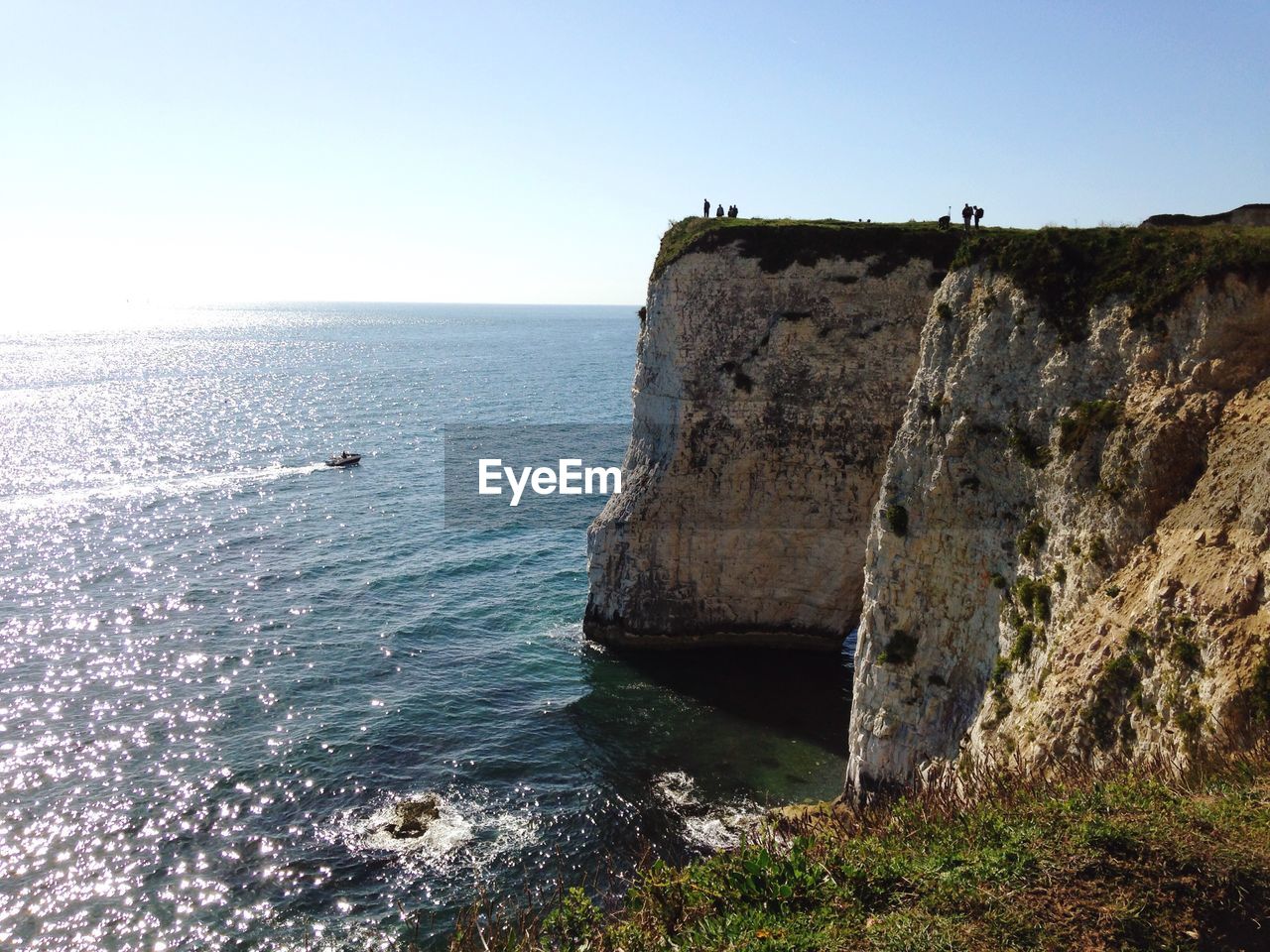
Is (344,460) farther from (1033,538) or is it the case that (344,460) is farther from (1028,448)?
(1033,538)

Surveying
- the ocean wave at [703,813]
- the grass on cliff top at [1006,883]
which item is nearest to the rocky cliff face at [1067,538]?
the grass on cliff top at [1006,883]

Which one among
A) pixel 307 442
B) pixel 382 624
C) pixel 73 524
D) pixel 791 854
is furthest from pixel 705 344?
pixel 307 442

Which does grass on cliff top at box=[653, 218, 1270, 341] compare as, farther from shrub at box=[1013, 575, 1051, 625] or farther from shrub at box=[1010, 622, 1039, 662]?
shrub at box=[1010, 622, 1039, 662]

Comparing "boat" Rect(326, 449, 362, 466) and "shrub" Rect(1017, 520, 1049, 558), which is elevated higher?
"shrub" Rect(1017, 520, 1049, 558)

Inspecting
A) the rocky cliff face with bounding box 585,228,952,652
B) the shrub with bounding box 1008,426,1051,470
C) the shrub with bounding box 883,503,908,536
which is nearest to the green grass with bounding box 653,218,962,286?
the rocky cliff face with bounding box 585,228,952,652

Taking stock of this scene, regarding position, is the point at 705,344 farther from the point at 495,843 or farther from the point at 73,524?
the point at 73,524
